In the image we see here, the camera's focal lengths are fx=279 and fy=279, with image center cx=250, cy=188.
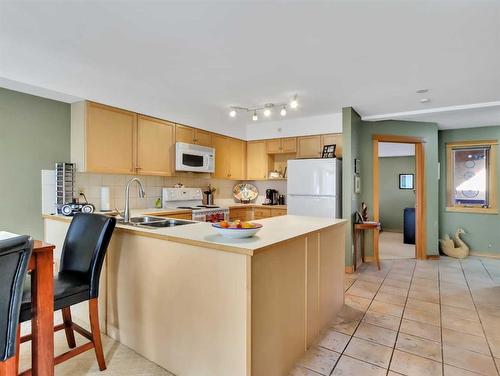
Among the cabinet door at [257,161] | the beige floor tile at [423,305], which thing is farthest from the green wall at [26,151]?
the beige floor tile at [423,305]

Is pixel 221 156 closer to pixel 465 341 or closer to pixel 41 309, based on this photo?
pixel 41 309

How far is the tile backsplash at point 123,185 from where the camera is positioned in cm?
339

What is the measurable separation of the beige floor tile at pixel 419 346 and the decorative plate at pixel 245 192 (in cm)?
359

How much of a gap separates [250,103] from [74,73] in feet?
6.65

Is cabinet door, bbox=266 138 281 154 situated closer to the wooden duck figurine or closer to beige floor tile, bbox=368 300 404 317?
beige floor tile, bbox=368 300 404 317

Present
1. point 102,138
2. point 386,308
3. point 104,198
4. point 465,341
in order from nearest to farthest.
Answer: point 465,341, point 386,308, point 102,138, point 104,198

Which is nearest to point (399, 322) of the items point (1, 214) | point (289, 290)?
point (289, 290)

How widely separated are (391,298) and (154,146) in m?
3.44

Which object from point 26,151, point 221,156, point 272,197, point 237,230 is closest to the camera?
point 237,230

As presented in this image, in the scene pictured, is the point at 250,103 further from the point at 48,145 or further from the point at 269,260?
the point at 269,260

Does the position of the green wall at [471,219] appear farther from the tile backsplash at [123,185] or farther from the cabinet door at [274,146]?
the tile backsplash at [123,185]

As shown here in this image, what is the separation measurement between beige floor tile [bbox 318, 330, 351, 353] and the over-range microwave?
9.23 feet

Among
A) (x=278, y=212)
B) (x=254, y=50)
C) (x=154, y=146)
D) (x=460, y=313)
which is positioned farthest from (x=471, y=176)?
(x=154, y=146)

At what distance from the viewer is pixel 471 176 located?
4.97 meters
